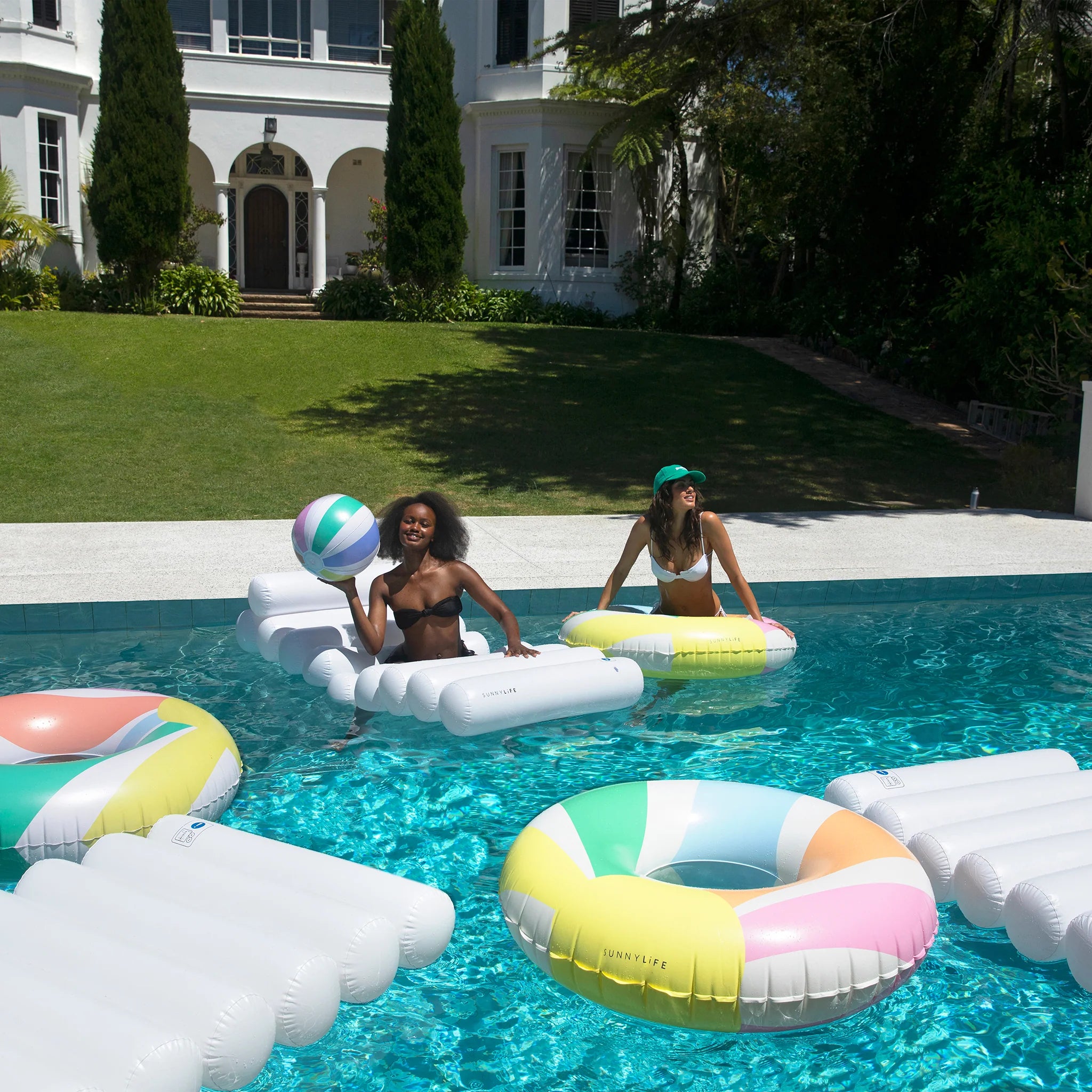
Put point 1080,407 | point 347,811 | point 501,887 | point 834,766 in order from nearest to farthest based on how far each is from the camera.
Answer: point 501,887 → point 347,811 → point 834,766 → point 1080,407

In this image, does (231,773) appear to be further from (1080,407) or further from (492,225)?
(492,225)

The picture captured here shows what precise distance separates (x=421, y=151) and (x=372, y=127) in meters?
2.62

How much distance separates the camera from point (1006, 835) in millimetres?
4055

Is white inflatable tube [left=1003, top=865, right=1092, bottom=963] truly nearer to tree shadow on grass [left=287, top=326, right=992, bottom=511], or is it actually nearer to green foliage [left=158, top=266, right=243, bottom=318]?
tree shadow on grass [left=287, top=326, right=992, bottom=511]

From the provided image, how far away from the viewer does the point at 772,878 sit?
402 cm

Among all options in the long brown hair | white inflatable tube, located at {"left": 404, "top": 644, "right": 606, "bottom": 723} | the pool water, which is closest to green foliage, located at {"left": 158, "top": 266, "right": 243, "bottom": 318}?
the pool water

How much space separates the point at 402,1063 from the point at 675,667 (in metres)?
3.19

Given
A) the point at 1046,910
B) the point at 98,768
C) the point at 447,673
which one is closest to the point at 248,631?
the point at 447,673

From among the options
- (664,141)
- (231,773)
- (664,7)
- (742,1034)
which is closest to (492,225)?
(664,141)

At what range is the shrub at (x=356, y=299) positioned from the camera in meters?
20.1

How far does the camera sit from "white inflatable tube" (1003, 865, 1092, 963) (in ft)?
11.9

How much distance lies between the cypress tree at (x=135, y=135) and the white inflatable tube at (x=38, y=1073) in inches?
707

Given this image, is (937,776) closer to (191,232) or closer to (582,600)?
(582,600)

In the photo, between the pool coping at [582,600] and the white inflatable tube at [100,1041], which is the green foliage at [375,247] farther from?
the white inflatable tube at [100,1041]
